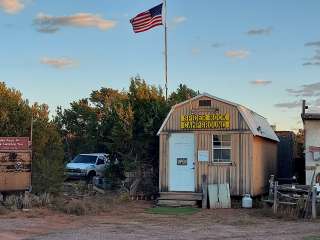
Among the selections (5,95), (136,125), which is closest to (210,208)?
(136,125)

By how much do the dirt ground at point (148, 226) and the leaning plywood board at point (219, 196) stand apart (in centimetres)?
144

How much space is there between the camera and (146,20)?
90.4ft

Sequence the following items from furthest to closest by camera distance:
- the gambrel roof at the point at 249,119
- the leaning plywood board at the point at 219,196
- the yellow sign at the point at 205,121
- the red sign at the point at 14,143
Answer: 1. the yellow sign at the point at 205,121
2. the gambrel roof at the point at 249,119
3. the leaning plywood board at the point at 219,196
4. the red sign at the point at 14,143

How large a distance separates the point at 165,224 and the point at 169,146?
672cm

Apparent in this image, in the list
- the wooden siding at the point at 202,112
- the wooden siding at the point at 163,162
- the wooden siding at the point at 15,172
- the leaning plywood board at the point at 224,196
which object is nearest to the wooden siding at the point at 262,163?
the wooden siding at the point at 202,112

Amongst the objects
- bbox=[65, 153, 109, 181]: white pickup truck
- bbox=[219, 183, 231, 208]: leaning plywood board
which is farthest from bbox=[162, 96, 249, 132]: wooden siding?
bbox=[65, 153, 109, 181]: white pickup truck

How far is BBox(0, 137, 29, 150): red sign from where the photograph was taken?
20281mm

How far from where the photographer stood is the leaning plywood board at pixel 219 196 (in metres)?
21.8

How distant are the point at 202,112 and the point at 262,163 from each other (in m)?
3.64

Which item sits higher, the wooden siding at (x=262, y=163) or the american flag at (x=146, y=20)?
the american flag at (x=146, y=20)

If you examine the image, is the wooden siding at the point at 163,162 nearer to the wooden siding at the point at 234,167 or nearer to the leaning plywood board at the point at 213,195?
the wooden siding at the point at 234,167

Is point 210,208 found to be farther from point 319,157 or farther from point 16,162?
point 16,162

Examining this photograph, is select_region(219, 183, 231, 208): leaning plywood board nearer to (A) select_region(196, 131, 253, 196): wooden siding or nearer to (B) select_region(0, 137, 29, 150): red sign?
(A) select_region(196, 131, 253, 196): wooden siding

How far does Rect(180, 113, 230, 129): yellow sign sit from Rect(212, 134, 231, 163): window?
42 centimetres
